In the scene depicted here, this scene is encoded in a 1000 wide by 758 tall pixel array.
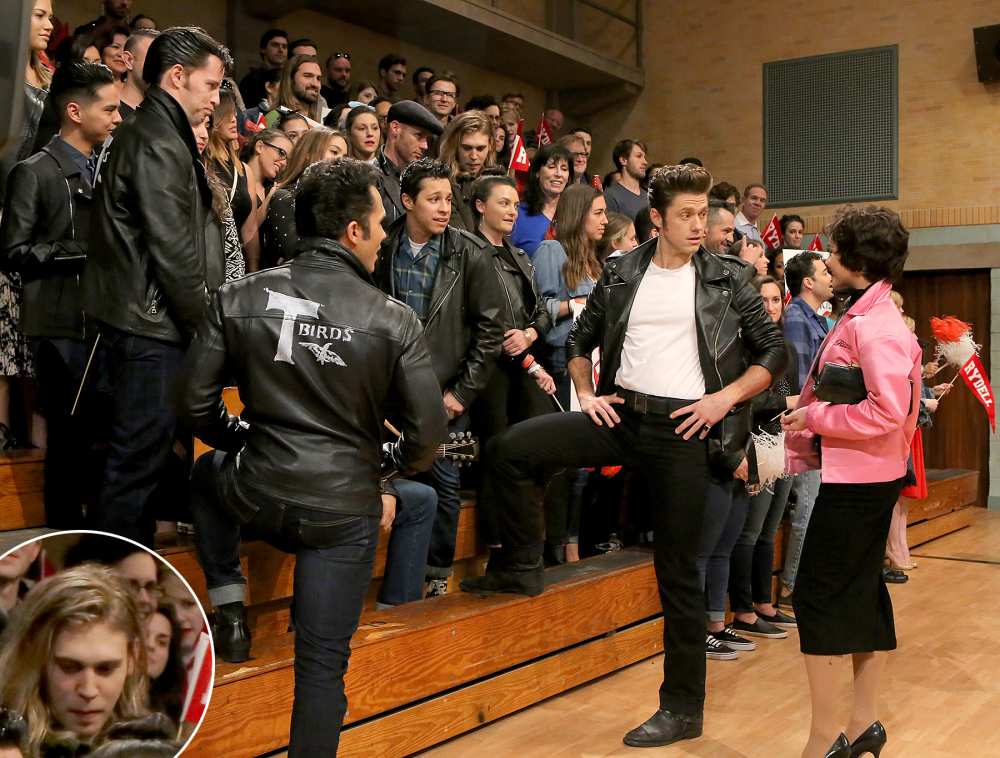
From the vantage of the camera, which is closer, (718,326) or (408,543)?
(718,326)

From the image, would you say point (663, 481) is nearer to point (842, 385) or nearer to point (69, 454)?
point (842, 385)

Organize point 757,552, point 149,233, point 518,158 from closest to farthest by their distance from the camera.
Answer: point 149,233
point 757,552
point 518,158

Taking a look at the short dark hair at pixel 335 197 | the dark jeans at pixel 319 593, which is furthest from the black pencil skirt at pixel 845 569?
the short dark hair at pixel 335 197

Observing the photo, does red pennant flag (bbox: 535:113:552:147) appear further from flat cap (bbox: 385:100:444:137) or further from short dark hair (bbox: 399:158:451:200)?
short dark hair (bbox: 399:158:451:200)

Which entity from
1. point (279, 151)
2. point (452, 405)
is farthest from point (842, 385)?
point (279, 151)

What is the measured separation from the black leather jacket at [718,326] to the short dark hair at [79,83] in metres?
1.73

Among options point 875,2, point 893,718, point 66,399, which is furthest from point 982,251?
point 66,399

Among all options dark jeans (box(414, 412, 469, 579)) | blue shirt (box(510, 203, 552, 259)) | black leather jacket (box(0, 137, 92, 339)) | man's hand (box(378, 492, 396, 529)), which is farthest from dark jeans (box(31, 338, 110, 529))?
blue shirt (box(510, 203, 552, 259))

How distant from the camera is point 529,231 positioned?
560 centimetres

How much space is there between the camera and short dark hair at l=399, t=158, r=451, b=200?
13.1 feet

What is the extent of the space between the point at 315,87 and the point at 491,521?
3453 mm

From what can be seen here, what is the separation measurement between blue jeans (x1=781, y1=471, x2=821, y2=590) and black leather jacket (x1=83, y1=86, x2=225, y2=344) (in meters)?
3.35

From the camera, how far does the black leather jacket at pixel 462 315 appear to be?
405 centimetres

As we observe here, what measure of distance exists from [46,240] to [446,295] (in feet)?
4.39
